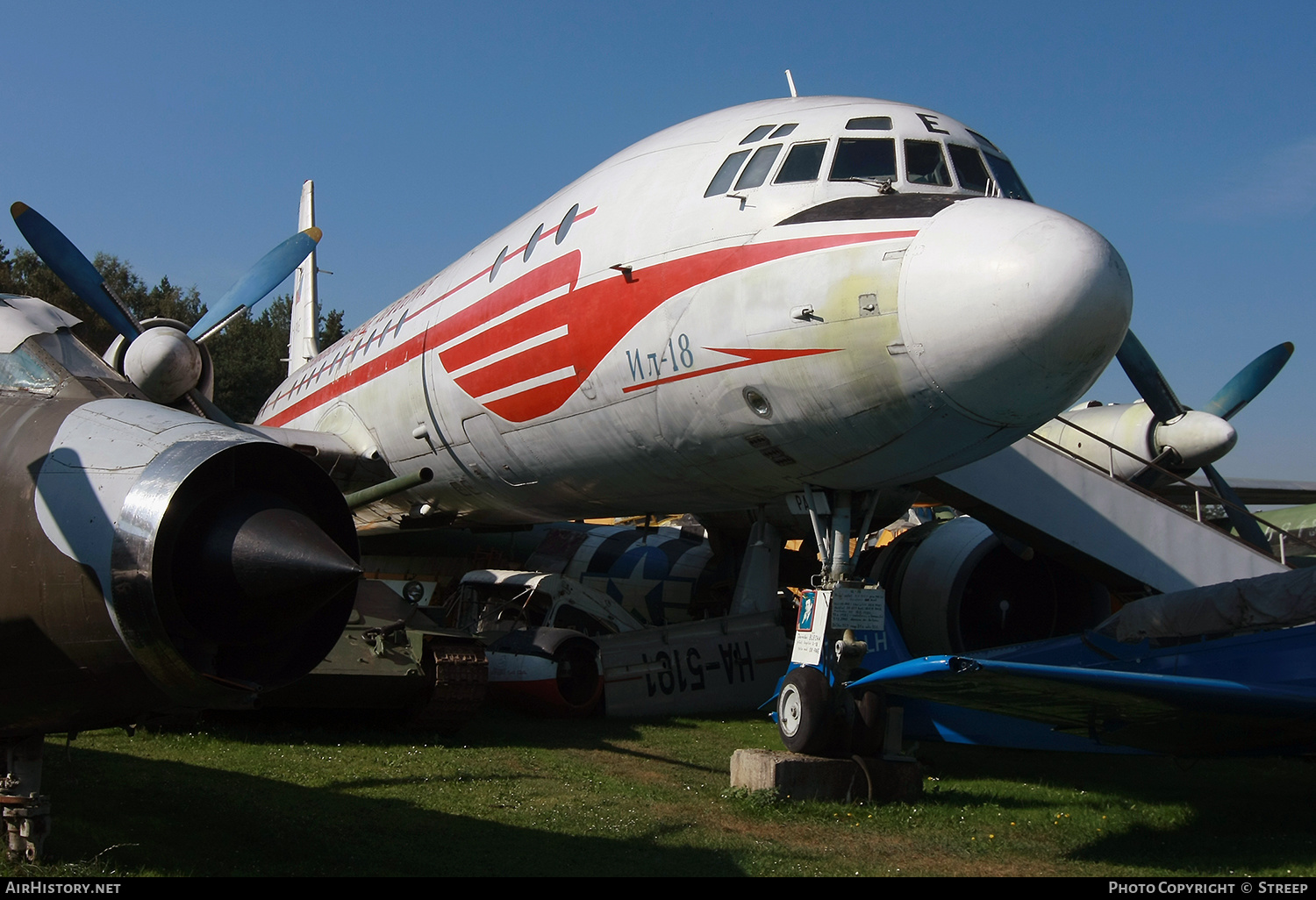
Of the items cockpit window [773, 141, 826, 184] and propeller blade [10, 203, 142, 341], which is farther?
propeller blade [10, 203, 142, 341]

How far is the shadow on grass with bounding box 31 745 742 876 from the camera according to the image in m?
5.00

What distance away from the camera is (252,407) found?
4938cm

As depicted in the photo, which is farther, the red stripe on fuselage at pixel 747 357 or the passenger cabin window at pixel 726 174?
the passenger cabin window at pixel 726 174

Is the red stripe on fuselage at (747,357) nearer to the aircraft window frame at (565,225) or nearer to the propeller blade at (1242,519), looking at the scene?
the aircraft window frame at (565,225)

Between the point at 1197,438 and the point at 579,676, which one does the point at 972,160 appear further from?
the point at 1197,438

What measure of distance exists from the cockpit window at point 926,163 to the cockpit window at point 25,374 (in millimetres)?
5430

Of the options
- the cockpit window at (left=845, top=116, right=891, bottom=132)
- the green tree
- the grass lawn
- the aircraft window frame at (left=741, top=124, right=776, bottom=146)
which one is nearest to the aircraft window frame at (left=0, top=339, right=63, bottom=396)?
the grass lawn

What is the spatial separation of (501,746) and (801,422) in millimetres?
3947

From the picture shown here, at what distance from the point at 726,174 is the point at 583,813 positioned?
4.62m

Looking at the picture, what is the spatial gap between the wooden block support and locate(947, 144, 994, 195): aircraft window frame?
4.06 m

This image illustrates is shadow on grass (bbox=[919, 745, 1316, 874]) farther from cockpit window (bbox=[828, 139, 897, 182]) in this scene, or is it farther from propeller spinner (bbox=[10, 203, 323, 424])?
propeller spinner (bbox=[10, 203, 323, 424])

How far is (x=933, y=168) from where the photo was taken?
7.55 metres

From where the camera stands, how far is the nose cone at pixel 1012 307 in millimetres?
5945

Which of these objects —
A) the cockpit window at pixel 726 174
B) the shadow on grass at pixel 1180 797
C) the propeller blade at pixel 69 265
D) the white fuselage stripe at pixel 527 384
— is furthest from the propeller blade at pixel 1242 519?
the propeller blade at pixel 69 265
